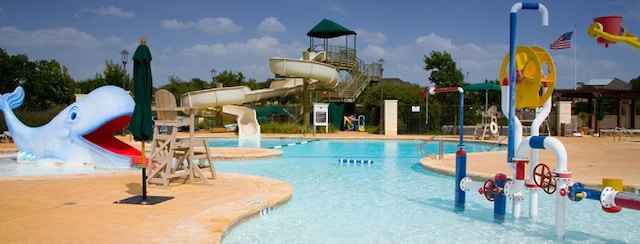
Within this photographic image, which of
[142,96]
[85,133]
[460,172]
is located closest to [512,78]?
[460,172]

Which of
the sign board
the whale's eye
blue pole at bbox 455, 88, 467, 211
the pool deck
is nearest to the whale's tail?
the whale's eye

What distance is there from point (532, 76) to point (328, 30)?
80.5 ft

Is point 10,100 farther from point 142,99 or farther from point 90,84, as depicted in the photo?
point 90,84

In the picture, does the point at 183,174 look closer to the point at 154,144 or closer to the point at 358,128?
the point at 154,144

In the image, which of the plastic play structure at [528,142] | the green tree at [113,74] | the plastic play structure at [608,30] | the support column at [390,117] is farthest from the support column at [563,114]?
the green tree at [113,74]

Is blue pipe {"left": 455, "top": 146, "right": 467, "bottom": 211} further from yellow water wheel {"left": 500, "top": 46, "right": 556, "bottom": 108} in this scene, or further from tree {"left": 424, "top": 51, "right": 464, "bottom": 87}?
tree {"left": 424, "top": 51, "right": 464, "bottom": 87}

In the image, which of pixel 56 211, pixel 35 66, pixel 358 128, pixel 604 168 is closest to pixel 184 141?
pixel 56 211

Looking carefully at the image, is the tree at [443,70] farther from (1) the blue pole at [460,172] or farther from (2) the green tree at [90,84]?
(1) the blue pole at [460,172]

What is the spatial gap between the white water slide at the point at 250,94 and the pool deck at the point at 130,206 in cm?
1207

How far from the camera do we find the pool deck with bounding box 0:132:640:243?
474 cm

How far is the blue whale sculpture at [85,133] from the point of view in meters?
10.1

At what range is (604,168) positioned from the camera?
10.3 meters

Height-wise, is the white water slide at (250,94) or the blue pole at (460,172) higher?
the white water slide at (250,94)

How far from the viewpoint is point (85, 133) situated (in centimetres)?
1018
